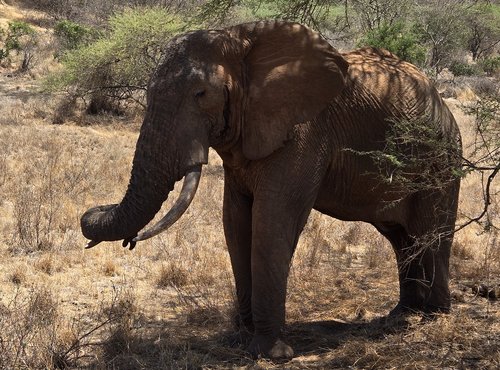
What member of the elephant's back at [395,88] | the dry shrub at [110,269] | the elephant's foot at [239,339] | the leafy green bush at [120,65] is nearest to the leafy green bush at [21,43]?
the leafy green bush at [120,65]

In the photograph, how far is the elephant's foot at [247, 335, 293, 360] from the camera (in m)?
4.75

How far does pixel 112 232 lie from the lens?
4.20m

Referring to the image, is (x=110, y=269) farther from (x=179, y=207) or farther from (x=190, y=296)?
(x=179, y=207)

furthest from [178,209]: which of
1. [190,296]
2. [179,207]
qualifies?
[190,296]

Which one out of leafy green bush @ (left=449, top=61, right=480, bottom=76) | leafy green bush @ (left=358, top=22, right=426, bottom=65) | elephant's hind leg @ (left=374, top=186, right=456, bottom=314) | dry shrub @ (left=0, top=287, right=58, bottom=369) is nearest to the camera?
dry shrub @ (left=0, top=287, right=58, bottom=369)

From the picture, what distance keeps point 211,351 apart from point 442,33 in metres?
25.2

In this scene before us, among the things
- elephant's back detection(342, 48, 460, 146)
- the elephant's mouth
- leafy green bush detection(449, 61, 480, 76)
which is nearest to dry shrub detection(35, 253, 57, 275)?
the elephant's mouth

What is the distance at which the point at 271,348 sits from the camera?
4.75m

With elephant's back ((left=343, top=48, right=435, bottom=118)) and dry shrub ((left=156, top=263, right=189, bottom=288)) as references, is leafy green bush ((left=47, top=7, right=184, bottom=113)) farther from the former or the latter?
elephant's back ((left=343, top=48, right=435, bottom=118))

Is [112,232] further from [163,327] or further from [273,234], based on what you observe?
[163,327]

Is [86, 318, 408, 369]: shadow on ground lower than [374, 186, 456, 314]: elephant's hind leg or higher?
lower

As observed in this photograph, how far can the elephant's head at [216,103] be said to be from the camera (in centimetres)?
423

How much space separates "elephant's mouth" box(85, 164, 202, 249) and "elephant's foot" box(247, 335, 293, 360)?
1142 mm

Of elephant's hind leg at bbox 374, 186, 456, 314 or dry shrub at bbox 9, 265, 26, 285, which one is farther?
dry shrub at bbox 9, 265, 26, 285
